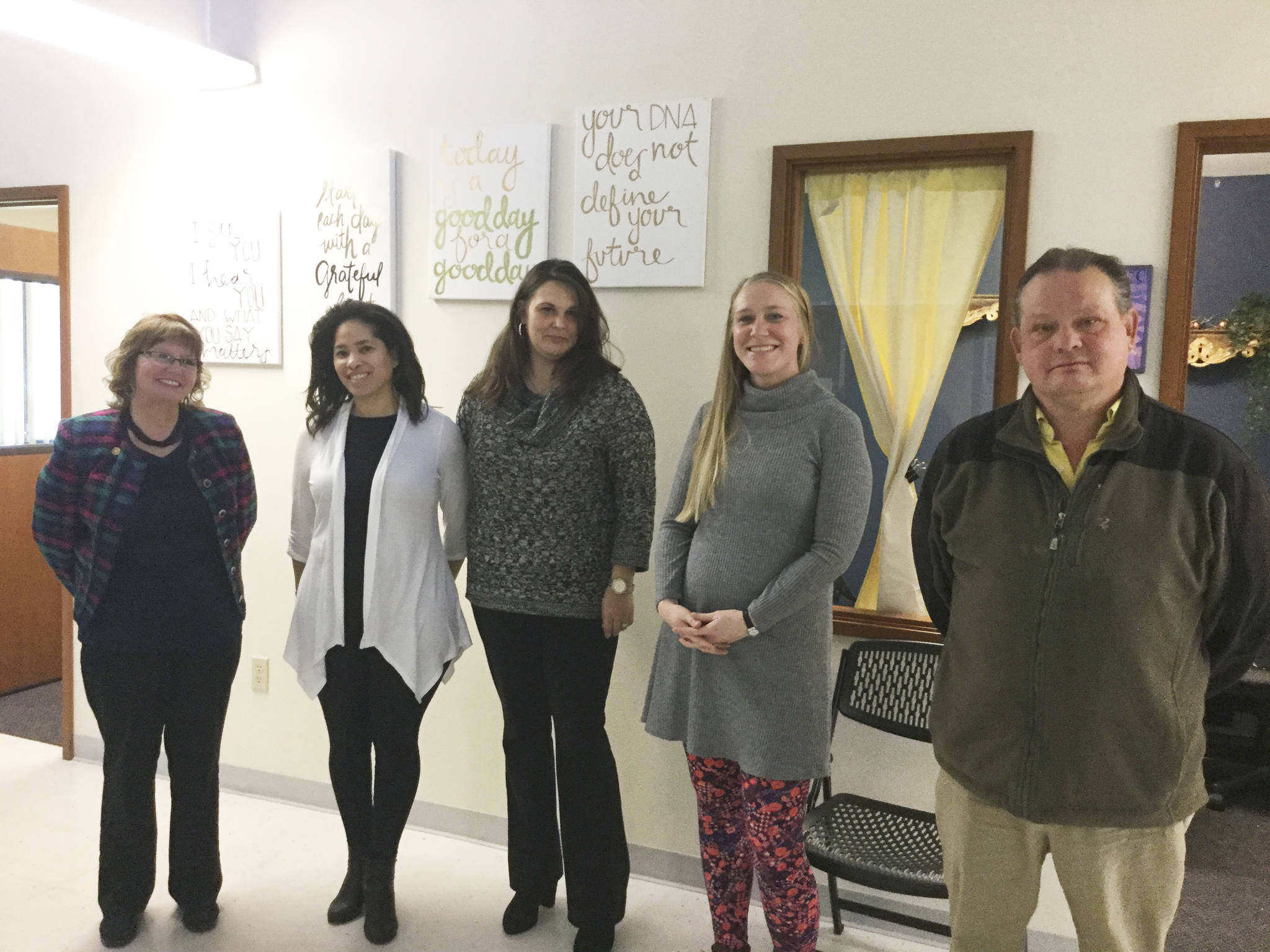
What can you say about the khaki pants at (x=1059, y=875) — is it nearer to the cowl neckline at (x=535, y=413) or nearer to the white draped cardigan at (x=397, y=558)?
the cowl neckline at (x=535, y=413)

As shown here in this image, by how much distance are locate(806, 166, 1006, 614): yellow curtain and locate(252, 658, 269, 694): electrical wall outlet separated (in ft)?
6.40

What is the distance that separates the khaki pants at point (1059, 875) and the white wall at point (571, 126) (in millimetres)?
836

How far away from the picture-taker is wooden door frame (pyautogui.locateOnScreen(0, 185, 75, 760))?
3188 millimetres

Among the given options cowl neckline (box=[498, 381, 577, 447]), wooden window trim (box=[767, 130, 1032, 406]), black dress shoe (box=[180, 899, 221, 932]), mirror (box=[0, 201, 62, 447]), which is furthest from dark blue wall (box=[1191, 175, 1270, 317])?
mirror (box=[0, 201, 62, 447])

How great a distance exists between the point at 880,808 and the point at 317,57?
2637 mm

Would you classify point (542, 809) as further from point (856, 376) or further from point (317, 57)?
point (317, 57)

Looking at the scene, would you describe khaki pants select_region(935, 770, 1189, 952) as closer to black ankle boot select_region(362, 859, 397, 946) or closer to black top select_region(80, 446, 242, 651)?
black ankle boot select_region(362, 859, 397, 946)

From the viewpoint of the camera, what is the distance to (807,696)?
5.98ft

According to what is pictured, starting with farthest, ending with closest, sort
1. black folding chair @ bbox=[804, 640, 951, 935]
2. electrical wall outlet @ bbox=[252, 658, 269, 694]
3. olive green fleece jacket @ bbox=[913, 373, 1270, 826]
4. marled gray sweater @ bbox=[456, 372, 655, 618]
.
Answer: electrical wall outlet @ bbox=[252, 658, 269, 694], marled gray sweater @ bbox=[456, 372, 655, 618], black folding chair @ bbox=[804, 640, 951, 935], olive green fleece jacket @ bbox=[913, 373, 1270, 826]

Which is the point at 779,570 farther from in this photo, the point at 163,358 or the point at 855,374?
the point at 163,358

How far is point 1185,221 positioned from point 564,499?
1474 millimetres

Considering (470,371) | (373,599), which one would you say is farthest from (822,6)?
(373,599)

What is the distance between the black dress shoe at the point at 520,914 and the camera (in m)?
2.27

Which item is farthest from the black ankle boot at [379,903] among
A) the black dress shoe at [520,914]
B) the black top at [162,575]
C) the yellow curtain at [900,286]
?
the yellow curtain at [900,286]
